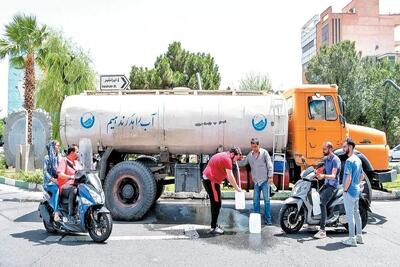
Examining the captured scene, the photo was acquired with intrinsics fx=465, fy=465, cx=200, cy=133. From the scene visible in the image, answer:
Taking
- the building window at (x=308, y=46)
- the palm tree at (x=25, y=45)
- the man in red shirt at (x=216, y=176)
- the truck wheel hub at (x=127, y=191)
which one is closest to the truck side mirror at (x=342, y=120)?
the man in red shirt at (x=216, y=176)

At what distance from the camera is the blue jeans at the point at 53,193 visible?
8295 mm

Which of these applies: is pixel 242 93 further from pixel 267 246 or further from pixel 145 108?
pixel 267 246

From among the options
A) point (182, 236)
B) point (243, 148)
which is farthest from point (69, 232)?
point (243, 148)

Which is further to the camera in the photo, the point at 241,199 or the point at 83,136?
the point at 83,136

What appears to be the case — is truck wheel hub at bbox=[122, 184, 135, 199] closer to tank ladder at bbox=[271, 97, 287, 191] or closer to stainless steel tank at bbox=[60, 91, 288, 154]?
stainless steel tank at bbox=[60, 91, 288, 154]

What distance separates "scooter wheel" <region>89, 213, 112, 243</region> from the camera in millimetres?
7840

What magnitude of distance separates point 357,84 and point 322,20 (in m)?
46.4

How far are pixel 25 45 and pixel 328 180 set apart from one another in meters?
18.3

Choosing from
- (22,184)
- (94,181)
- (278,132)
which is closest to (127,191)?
(94,181)

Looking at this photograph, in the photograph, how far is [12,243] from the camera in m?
7.76

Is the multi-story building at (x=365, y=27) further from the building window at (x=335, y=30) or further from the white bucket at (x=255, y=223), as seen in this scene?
the white bucket at (x=255, y=223)

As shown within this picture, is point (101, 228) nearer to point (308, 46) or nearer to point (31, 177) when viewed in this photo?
point (31, 177)

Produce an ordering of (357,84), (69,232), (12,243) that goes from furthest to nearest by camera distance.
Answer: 1. (357,84)
2. (69,232)
3. (12,243)

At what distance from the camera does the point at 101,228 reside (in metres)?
7.96
